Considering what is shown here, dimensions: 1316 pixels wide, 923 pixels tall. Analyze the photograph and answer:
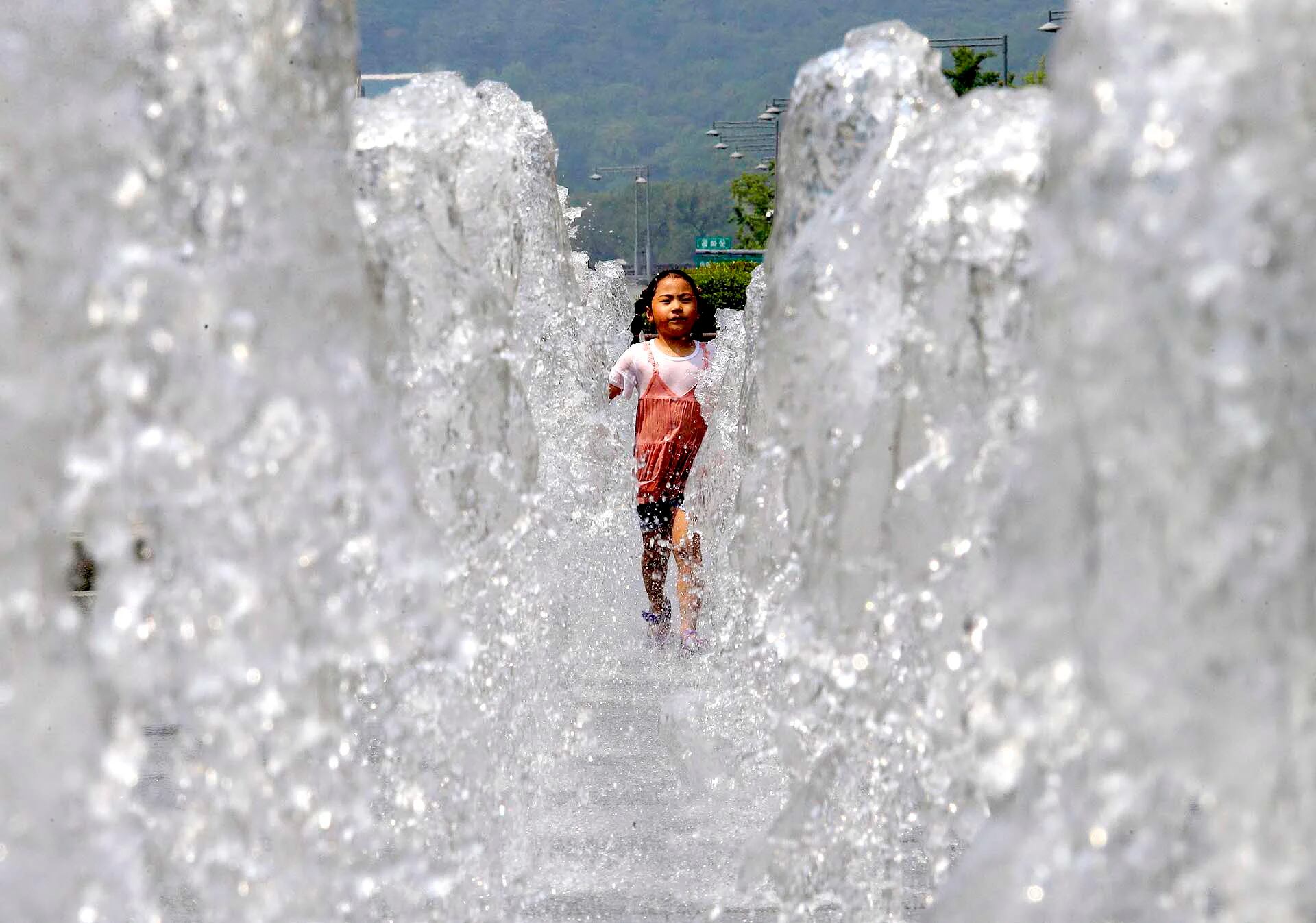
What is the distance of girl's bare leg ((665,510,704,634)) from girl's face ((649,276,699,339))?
0.73m

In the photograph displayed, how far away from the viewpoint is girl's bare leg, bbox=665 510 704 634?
7098mm

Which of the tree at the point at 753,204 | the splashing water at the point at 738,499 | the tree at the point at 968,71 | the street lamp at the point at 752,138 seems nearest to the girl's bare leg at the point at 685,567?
the splashing water at the point at 738,499

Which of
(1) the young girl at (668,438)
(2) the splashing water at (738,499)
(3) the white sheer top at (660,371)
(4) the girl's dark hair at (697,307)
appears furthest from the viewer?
(4) the girl's dark hair at (697,307)

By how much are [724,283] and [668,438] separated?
46.1 meters

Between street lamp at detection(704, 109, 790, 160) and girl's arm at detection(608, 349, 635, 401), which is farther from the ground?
street lamp at detection(704, 109, 790, 160)

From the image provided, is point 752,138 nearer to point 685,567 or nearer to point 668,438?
point 668,438

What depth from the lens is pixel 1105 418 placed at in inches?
80.9

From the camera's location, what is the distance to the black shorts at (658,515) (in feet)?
23.7

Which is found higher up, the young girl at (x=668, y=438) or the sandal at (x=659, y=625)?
the young girl at (x=668, y=438)

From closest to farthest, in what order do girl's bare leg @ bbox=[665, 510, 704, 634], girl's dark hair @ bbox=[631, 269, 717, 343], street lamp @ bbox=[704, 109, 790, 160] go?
girl's bare leg @ bbox=[665, 510, 704, 634] → girl's dark hair @ bbox=[631, 269, 717, 343] → street lamp @ bbox=[704, 109, 790, 160]

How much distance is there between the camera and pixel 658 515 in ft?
23.8

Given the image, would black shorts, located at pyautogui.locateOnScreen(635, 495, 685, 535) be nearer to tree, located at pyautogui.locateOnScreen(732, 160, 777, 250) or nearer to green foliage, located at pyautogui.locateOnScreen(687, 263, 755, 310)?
green foliage, located at pyautogui.locateOnScreen(687, 263, 755, 310)

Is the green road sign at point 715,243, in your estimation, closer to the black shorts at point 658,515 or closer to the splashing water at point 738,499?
the black shorts at point 658,515

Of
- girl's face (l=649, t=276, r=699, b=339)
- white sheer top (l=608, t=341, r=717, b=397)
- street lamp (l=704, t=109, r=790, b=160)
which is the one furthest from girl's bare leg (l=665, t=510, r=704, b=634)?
street lamp (l=704, t=109, r=790, b=160)
